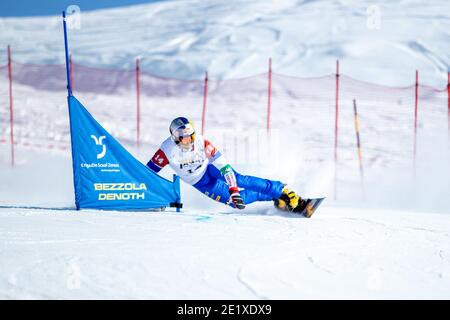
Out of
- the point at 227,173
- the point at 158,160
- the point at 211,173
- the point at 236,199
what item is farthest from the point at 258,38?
the point at 236,199

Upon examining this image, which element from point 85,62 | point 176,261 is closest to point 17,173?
point 176,261

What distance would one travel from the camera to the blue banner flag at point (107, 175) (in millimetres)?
7188

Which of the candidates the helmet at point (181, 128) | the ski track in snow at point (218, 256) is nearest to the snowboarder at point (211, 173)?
the helmet at point (181, 128)

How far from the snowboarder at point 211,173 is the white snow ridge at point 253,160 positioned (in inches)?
9.4

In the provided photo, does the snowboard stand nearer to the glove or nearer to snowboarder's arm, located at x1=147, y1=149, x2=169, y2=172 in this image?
the glove

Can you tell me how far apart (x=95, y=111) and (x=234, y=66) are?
21.7ft

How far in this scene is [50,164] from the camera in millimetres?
13531

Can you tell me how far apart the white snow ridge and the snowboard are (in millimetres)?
87

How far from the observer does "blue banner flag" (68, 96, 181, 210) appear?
7.19 metres

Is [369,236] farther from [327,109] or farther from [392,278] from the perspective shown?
[327,109]

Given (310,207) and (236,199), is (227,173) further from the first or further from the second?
(310,207)

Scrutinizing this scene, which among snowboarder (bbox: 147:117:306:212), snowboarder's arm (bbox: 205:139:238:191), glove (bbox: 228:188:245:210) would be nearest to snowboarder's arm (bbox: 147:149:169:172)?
A: snowboarder (bbox: 147:117:306:212)

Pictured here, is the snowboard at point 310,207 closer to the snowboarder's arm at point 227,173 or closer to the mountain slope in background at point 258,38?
the snowboarder's arm at point 227,173
